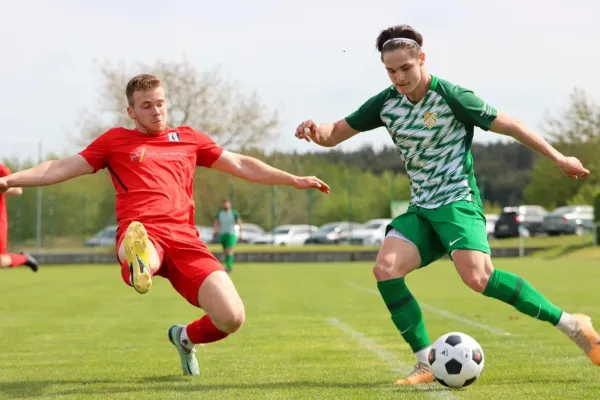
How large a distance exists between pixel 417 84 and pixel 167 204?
189cm

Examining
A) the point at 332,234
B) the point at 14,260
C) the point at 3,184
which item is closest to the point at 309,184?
the point at 3,184

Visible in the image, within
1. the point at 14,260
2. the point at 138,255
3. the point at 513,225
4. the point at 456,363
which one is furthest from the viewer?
the point at 513,225

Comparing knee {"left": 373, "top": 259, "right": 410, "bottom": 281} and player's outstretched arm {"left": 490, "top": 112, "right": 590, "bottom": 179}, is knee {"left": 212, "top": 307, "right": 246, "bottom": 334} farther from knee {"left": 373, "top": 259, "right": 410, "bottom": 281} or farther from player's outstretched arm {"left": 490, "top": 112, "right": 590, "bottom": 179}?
player's outstretched arm {"left": 490, "top": 112, "right": 590, "bottom": 179}

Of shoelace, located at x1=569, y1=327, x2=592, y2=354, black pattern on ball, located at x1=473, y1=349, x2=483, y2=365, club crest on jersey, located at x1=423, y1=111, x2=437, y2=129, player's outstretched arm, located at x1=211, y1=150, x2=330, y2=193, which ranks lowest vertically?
black pattern on ball, located at x1=473, y1=349, x2=483, y2=365

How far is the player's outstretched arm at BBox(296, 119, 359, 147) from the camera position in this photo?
7699mm

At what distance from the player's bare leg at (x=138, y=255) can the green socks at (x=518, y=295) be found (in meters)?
2.20

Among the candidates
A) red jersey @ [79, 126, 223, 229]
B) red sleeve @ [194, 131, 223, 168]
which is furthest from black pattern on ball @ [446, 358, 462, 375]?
red sleeve @ [194, 131, 223, 168]

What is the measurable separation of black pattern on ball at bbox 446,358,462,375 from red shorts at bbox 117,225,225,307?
172 cm

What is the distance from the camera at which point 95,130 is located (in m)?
49.2

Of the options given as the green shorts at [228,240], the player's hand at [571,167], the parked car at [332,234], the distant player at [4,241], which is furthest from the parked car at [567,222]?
the player's hand at [571,167]

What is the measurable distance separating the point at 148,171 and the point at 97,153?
0.40m

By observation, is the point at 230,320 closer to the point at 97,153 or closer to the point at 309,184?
the point at 309,184

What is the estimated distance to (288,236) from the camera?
2239 inches

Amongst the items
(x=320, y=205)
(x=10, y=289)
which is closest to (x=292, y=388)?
(x=10, y=289)
